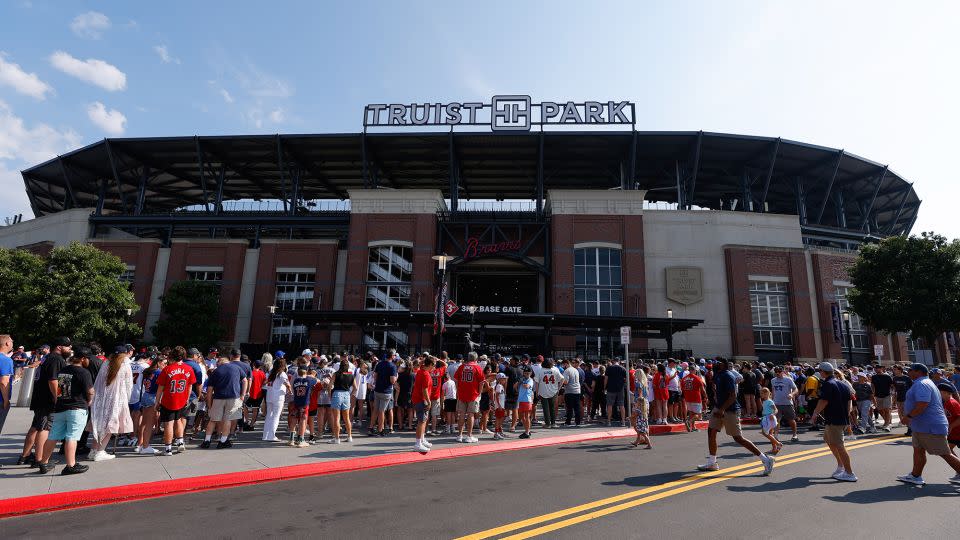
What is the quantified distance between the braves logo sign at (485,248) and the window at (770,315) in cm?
1875

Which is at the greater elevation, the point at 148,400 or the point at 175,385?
the point at 175,385

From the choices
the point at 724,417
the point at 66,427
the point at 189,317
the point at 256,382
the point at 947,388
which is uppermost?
the point at 189,317

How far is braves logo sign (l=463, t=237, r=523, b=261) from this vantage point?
3678 centimetres

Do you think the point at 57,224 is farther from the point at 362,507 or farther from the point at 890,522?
the point at 890,522

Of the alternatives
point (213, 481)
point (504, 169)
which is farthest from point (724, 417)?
point (504, 169)

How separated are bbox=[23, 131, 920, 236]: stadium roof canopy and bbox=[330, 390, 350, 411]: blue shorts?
3068 cm

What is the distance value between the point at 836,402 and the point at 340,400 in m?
9.42

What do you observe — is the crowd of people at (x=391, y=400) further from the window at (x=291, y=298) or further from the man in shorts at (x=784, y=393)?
the window at (x=291, y=298)

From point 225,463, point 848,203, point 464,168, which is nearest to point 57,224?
point 464,168

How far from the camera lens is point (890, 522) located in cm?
550

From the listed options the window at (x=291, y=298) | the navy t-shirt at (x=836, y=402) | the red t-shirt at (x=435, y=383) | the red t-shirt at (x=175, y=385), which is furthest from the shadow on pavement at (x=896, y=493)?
the window at (x=291, y=298)

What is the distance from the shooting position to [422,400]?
403 inches

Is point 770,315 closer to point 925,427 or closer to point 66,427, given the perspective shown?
point 925,427

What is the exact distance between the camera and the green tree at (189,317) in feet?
113
